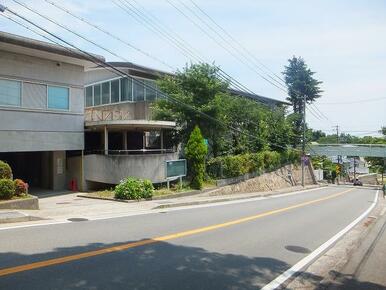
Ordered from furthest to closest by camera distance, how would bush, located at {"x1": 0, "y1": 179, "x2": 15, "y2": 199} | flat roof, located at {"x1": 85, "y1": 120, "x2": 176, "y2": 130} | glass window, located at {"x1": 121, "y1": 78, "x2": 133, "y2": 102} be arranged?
glass window, located at {"x1": 121, "y1": 78, "x2": 133, "y2": 102} → flat roof, located at {"x1": 85, "y1": 120, "x2": 176, "y2": 130} → bush, located at {"x1": 0, "y1": 179, "x2": 15, "y2": 199}

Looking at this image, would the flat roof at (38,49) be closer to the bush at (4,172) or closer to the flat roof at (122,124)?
the flat roof at (122,124)

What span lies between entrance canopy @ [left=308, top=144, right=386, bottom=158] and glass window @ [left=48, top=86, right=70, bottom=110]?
4782cm

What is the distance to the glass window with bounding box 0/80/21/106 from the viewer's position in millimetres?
19281

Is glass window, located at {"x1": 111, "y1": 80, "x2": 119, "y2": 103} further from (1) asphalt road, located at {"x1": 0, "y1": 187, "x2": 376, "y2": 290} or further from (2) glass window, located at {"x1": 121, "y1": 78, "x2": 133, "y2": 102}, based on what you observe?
→ (1) asphalt road, located at {"x1": 0, "y1": 187, "x2": 376, "y2": 290}

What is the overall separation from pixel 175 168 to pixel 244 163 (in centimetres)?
1210

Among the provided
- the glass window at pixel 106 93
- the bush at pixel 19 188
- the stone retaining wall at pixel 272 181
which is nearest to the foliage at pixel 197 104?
the stone retaining wall at pixel 272 181

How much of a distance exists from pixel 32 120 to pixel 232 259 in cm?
1472

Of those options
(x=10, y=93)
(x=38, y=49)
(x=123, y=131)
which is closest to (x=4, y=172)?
(x=10, y=93)

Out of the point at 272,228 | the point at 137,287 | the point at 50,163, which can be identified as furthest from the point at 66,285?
the point at 50,163

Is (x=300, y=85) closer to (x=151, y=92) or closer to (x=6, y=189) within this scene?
(x=151, y=92)

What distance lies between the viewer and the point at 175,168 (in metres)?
24.1

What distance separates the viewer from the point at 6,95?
63.8 feet

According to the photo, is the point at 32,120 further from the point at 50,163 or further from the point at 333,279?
the point at 333,279

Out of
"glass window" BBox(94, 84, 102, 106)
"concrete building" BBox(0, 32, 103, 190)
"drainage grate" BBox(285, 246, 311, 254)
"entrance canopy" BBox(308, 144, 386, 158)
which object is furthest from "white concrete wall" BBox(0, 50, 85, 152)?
"entrance canopy" BBox(308, 144, 386, 158)
